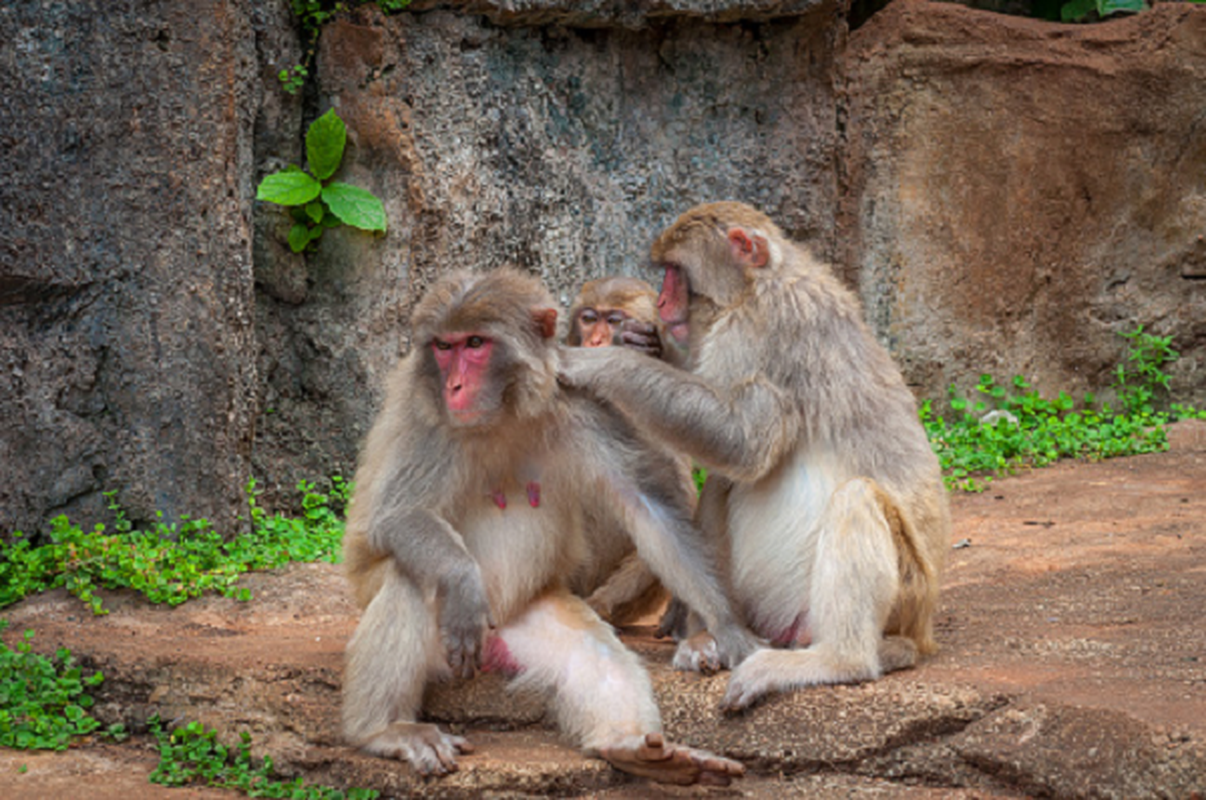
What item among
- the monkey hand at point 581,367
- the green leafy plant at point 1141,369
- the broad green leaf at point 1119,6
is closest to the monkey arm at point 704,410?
the monkey hand at point 581,367

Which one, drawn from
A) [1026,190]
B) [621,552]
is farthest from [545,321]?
[1026,190]

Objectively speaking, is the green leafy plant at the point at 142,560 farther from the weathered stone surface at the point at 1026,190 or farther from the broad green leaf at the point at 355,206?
the weathered stone surface at the point at 1026,190

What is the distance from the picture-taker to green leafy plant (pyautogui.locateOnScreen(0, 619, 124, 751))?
5.02 m

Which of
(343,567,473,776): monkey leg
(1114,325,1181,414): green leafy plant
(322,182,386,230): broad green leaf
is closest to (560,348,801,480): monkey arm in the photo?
(343,567,473,776): monkey leg

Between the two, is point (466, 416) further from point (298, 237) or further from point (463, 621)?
point (298, 237)

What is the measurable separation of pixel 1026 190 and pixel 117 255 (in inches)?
252

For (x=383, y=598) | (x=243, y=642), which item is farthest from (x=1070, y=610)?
(x=243, y=642)

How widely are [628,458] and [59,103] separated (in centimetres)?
362

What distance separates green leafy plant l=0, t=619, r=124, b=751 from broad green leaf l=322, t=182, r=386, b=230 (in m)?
3.13

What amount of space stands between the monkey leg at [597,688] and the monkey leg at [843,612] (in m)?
0.31

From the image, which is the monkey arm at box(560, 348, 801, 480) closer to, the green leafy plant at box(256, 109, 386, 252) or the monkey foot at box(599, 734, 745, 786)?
the monkey foot at box(599, 734, 745, 786)

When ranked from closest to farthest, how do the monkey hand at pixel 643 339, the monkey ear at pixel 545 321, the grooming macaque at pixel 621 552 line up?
the monkey ear at pixel 545 321
the grooming macaque at pixel 621 552
the monkey hand at pixel 643 339

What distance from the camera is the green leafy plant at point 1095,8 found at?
413 inches

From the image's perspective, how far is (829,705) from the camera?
4445mm
